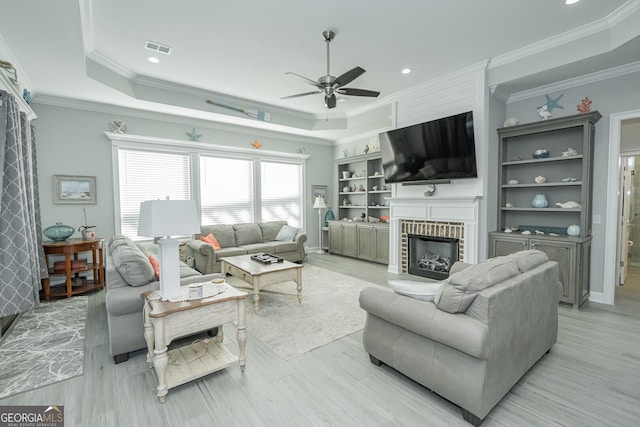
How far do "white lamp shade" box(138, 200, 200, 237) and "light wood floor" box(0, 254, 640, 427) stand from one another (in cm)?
116

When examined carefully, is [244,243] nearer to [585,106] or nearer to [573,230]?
[573,230]

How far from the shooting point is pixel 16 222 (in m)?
3.02

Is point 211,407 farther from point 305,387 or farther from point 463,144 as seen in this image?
point 463,144

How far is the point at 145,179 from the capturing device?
212 inches

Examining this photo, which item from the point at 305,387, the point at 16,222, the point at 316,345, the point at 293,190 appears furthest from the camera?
the point at 293,190

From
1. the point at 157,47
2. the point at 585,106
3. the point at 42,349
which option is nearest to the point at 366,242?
the point at 585,106

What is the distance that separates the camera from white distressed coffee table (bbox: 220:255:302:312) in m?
3.65

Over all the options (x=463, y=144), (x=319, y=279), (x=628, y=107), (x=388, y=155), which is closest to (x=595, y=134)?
(x=628, y=107)

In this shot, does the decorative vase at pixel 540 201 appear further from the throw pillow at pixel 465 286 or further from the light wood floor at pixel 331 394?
the throw pillow at pixel 465 286

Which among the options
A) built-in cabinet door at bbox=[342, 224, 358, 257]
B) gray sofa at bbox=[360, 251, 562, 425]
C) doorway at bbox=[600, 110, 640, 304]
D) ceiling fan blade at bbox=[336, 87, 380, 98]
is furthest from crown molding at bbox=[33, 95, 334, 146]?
doorway at bbox=[600, 110, 640, 304]

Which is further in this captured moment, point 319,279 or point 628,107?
point 319,279

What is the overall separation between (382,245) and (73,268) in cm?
517

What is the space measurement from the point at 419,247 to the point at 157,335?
14.7ft

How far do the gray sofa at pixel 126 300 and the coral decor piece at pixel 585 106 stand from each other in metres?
5.46
